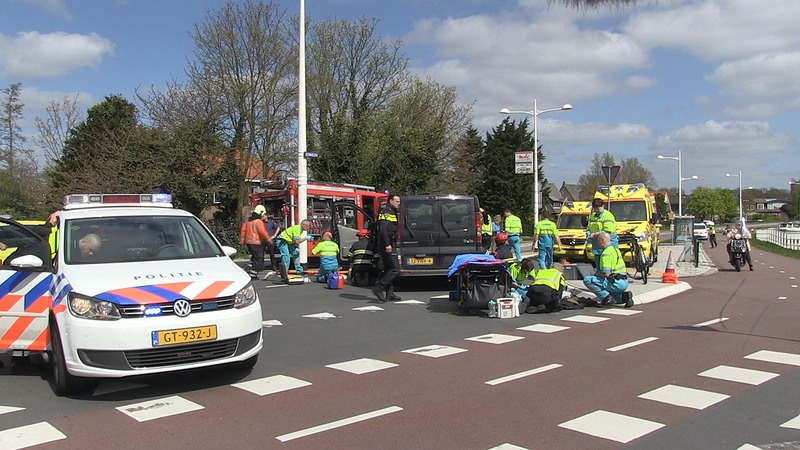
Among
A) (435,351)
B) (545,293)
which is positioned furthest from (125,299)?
(545,293)

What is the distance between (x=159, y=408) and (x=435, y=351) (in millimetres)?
3218

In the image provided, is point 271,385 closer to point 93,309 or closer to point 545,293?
point 93,309

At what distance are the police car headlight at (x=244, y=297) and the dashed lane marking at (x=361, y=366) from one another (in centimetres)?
120

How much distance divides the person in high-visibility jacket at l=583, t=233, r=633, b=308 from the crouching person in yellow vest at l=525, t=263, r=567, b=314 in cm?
91

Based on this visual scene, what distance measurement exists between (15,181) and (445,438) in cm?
3300

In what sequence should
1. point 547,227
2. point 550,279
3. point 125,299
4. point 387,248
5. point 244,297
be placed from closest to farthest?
point 125,299
point 244,297
point 550,279
point 387,248
point 547,227

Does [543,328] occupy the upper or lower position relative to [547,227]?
lower

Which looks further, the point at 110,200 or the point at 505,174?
the point at 505,174

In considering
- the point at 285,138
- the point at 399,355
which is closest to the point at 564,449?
the point at 399,355

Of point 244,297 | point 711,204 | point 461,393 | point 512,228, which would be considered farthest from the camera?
point 711,204

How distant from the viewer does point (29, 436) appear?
4422 mm

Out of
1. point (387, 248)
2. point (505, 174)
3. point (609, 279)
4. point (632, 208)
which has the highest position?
point (505, 174)

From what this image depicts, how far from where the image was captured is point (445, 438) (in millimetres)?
4336

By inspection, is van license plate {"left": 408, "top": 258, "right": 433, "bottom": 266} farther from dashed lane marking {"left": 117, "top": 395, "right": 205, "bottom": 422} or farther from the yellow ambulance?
the yellow ambulance
